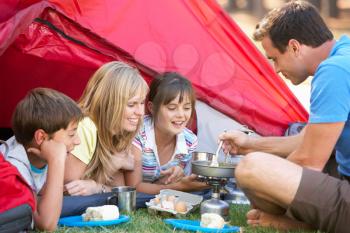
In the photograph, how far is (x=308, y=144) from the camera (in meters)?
2.66

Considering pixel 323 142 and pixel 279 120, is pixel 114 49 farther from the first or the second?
pixel 323 142

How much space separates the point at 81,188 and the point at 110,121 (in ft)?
1.11

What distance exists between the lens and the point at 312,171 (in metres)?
2.61

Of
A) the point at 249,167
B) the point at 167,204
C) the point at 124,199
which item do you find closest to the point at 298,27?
the point at 249,167

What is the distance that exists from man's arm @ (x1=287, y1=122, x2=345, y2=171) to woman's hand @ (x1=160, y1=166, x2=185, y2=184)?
89 cm

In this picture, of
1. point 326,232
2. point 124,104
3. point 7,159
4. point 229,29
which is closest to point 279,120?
point 229,29

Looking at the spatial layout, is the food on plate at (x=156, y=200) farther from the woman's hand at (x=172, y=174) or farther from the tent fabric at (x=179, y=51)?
the tent fabric at (x=179, y=51)

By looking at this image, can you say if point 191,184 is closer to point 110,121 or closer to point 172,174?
point 172,174

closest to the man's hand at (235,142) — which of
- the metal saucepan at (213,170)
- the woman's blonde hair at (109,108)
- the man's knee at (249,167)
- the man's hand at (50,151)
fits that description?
the metal saucepan at (213,170)

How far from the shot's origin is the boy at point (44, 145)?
8.79 feet

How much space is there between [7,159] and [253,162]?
0.89m

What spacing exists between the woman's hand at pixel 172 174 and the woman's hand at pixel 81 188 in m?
0.40

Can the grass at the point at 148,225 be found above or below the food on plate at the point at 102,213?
below

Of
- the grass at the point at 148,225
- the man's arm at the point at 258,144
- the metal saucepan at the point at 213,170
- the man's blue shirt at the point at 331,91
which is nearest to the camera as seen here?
the man's blue shirt at the point at 331,91
